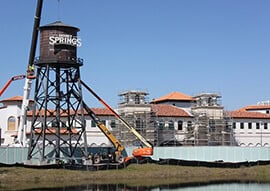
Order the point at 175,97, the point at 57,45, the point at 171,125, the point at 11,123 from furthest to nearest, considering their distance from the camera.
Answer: the point at 175,97, the point at 171,125, the point at 11,123, the point at 57,45

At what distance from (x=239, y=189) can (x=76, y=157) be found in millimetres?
26216

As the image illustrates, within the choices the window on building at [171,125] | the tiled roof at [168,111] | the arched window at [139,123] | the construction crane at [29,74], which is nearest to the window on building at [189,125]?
the tiled roof at [168,111]

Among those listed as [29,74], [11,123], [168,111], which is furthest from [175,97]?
[29,74]

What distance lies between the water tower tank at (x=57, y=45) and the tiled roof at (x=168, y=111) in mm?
29097

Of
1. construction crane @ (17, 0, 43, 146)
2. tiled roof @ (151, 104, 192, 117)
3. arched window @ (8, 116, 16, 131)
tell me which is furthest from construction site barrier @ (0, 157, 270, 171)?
arched window @ (8, 116, 16, 131)

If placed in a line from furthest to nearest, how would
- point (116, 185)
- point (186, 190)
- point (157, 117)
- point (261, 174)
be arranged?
point (157, 117) < point (261, 174) < point (116, 185) < point (186, 190)

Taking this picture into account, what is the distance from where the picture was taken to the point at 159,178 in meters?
58.3

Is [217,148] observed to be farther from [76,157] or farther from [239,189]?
[239,189]

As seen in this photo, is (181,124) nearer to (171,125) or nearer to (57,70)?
(171,125)

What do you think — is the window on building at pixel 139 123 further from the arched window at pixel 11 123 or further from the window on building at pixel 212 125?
A: the arched window at pixel 11 123

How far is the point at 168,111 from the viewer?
9269 cm

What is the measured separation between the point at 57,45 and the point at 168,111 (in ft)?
111

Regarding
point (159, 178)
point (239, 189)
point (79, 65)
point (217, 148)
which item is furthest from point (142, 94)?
point (239, 189)

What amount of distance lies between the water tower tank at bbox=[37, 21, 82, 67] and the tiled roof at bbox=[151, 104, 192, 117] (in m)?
29.1
